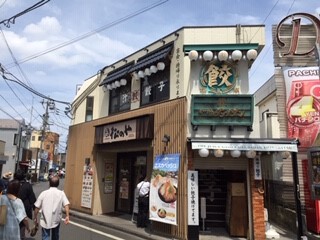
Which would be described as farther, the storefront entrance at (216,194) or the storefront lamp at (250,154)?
the storefront entrance at (216,194)

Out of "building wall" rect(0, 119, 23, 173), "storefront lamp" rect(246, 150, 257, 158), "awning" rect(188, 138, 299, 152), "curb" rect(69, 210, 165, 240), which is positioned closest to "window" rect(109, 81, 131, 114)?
"curb" rect(69, 210, 165, 240)

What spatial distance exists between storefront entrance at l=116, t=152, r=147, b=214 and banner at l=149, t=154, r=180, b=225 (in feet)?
10.6

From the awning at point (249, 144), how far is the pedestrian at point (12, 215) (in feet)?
18.1

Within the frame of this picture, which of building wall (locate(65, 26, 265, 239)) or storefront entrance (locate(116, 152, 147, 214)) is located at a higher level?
building wall (locate(65, 26, 265, 239))

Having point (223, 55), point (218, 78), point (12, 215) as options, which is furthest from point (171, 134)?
point (12, 215)

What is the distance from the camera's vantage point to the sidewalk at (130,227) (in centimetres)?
1042

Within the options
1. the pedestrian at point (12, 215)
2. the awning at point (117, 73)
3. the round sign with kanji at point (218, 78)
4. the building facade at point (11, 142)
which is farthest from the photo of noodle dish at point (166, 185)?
the building facade at point (11, 142)

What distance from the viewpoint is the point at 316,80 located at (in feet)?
41.9

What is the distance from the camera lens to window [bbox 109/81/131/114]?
572 inches

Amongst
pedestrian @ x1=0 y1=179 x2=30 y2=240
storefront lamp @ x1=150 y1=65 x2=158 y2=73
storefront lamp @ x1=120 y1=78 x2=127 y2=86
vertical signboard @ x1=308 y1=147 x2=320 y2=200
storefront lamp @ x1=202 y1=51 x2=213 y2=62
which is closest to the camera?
pedestrian @ x1=0 y1=179 x2=30 y2=240

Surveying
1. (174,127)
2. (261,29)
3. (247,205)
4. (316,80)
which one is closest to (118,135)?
(174,127)

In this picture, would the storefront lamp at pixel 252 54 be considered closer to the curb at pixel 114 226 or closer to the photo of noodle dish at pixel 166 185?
the photo of noodle dish at pixel 166 185

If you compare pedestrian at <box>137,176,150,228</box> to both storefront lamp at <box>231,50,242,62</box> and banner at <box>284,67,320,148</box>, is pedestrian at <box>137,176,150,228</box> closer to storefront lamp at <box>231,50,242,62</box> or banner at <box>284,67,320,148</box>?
storefront lamp at <box>231,50,242,62</box>

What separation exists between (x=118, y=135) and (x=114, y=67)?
3878 mm
